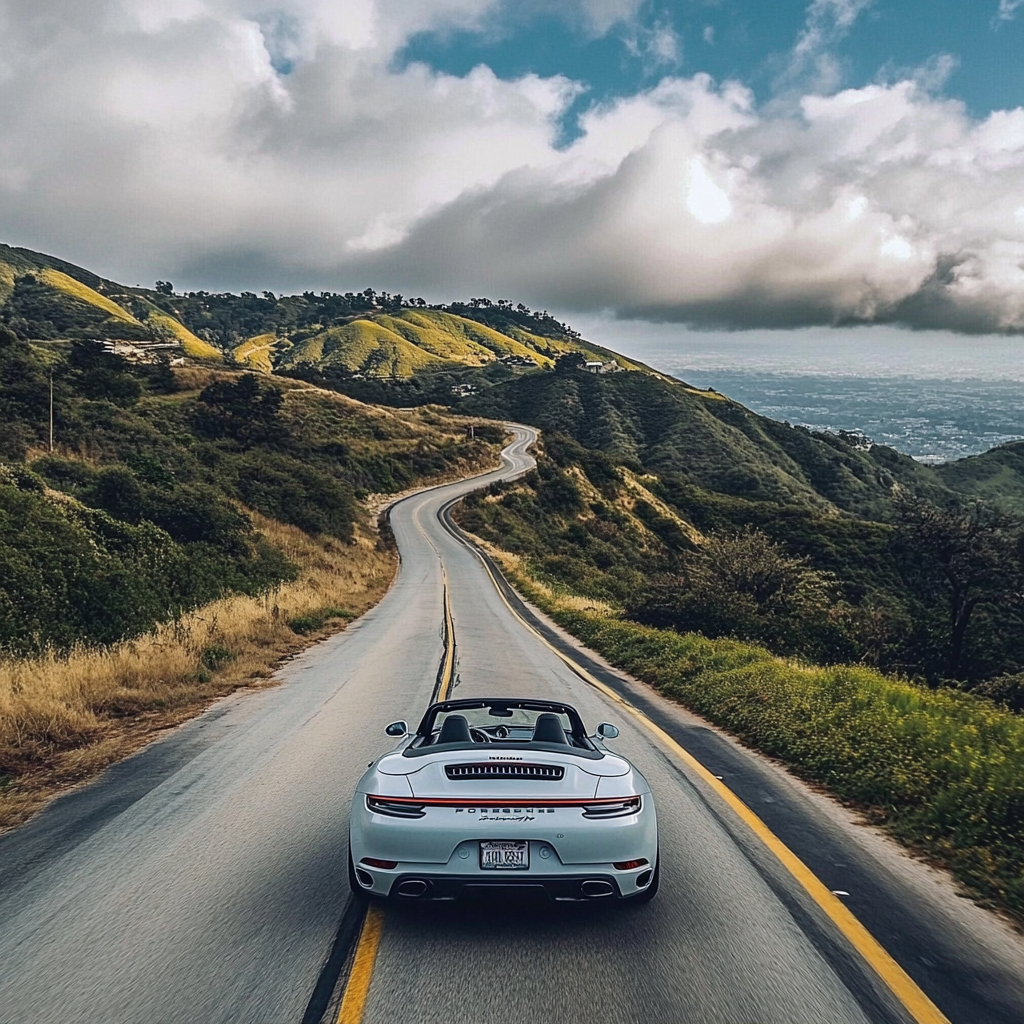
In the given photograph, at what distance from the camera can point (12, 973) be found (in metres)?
3.63

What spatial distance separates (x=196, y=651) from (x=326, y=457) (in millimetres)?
48164

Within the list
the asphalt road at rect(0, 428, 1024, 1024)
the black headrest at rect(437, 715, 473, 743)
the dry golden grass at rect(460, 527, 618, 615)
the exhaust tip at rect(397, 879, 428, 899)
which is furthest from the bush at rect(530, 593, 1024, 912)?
the dry golden grass at rect(460, 527, 618, 615)

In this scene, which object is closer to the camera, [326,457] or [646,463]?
[326,457]

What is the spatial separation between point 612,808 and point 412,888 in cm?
113

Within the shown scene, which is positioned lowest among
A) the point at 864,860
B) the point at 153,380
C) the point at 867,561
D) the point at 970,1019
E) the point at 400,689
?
the point at 867,561

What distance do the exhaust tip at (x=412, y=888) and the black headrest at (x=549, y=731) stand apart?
1.29 metres

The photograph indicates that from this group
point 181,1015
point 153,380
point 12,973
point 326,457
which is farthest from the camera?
point 153,380

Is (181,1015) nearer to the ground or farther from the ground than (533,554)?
farther from the ground

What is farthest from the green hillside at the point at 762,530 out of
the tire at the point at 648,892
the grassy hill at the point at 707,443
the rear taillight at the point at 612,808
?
the rear taillight at the point at 612,808

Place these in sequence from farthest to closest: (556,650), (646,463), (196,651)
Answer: (646,463)
(556,650)
(196,651)

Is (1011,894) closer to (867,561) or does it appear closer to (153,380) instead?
(867,561)

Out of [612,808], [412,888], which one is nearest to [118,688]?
[412,888]

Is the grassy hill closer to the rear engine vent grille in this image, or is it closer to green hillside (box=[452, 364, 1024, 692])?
green hillside (box=[452, 364, 1024, 692])

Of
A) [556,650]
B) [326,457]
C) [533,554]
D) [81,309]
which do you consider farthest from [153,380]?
[81,309]
